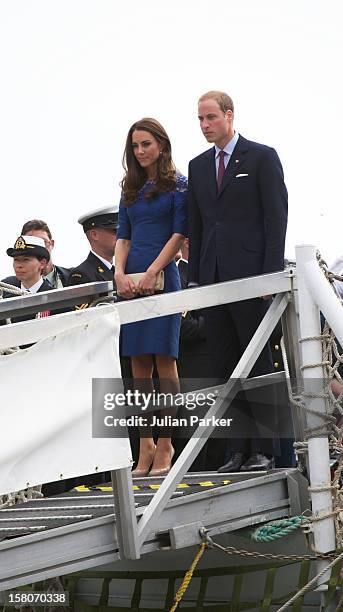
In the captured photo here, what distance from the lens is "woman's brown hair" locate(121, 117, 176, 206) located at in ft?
20.5

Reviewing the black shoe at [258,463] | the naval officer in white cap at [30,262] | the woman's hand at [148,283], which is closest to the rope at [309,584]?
the black shoe at [258,463]

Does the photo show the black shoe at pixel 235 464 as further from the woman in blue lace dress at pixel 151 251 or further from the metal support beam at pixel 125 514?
the metal support beam at pixel 125 514

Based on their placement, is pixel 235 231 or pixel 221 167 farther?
pixel 221 167

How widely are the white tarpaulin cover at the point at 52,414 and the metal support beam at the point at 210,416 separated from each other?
34cm

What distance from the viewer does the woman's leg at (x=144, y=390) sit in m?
6.21

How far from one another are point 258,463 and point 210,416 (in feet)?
2.25

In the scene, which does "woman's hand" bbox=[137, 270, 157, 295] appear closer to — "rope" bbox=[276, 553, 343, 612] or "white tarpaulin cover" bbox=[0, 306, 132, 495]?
"white tarpaulin cover" bbox=[0, 306, 132, 495]

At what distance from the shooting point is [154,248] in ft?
20.7

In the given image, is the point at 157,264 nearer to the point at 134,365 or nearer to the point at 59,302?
the point at 134,365

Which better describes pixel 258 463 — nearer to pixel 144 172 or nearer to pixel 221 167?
pixel 221 167

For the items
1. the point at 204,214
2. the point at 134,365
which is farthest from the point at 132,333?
the point at 204,214

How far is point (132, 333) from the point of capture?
6273 millimetres

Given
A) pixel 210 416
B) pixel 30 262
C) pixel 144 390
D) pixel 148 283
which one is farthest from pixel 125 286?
pixel 30 262

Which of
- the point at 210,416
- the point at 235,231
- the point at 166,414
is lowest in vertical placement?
the point at 210,416
